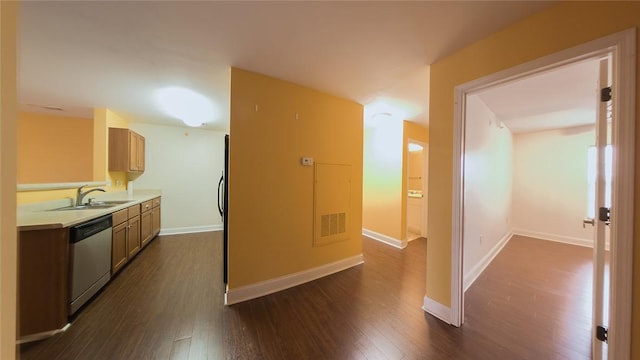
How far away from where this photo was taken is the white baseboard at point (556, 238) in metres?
4.35

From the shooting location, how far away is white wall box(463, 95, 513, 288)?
8.46 ft

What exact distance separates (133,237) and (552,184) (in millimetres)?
8384

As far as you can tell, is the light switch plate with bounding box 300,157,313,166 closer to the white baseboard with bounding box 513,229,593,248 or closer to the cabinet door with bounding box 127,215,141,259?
the cabinet door with bounding box 127,215,141,259

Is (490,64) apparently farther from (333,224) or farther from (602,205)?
(333,224)

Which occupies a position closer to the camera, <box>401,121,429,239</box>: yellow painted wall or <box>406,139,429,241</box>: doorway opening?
<box>401,121,429,239</box>: yellow painted wall

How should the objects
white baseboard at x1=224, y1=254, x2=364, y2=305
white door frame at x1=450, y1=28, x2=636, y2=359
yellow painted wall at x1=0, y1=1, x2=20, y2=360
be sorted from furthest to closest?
white baseboard at x1=224, y1=254, x2=364, y2=305
white door frame at x1=450, y1=28, x2=636, y2=359
yellow painted wall at x1=0, y1=1, x2=20, y2=360

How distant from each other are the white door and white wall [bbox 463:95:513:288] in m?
0.80

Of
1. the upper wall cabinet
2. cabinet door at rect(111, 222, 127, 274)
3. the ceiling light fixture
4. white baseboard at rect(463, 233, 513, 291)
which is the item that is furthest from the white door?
the upper wall cabinet

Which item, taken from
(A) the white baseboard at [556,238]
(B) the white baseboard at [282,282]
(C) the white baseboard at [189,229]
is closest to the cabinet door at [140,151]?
(C) the white baseboard at [189,229]

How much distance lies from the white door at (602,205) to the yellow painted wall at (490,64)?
218 millimetres

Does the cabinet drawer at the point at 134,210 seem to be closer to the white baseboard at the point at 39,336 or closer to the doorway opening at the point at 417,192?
the white baseboard at the point at 39,336

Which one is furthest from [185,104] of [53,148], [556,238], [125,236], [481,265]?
[556,238]

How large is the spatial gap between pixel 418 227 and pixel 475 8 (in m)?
4.64

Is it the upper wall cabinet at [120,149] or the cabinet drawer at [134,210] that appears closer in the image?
the cabinet drawer at [134,210]
